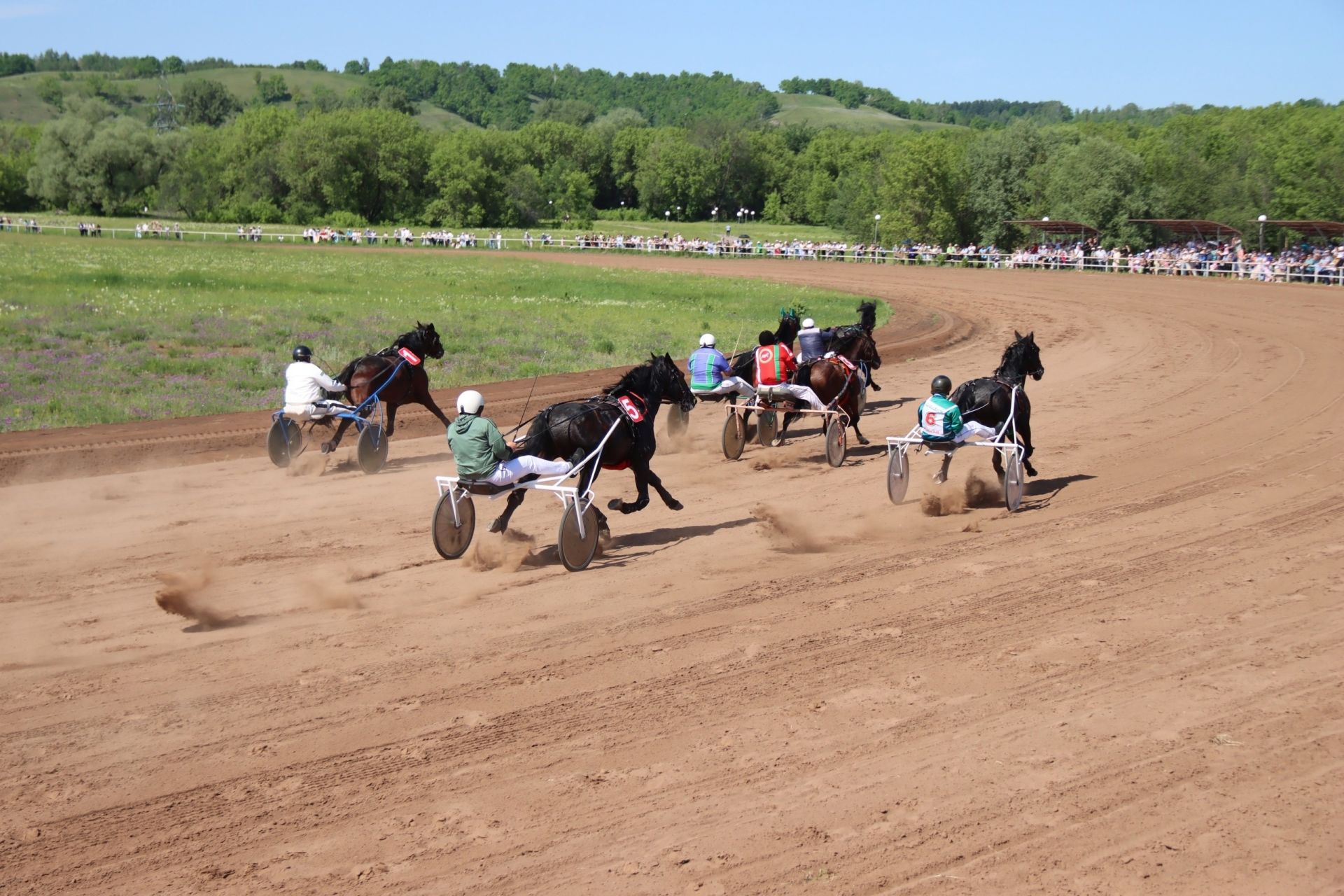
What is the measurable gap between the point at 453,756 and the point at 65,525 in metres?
7.01

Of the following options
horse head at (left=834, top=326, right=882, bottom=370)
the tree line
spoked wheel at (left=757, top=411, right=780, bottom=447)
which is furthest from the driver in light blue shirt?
the tree line

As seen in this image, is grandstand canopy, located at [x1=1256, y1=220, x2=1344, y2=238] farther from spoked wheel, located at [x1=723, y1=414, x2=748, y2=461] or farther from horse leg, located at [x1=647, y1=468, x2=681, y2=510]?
horse leg, located at [x1=647, y1=468, x2=681, y2=510]

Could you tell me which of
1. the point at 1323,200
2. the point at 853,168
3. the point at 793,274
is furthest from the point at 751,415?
the point at 853,168

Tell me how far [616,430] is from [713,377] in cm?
462

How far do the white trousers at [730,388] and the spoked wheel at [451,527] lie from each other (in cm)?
521

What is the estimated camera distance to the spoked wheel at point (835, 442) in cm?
1484

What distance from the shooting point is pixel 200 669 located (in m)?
7.91

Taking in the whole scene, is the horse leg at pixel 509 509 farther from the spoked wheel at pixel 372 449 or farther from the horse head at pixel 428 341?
the horse head at pixel 428 341

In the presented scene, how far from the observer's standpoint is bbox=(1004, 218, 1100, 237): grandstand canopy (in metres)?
55.8

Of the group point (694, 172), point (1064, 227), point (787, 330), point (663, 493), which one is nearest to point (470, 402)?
point (663, 493)

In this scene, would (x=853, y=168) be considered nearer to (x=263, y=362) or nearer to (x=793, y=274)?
(x=793, y=274)

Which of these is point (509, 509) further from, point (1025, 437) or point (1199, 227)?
point (1199, 227)

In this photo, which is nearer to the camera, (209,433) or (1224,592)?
(1224,592)

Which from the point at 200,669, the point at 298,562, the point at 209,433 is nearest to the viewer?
the point at 200,669
